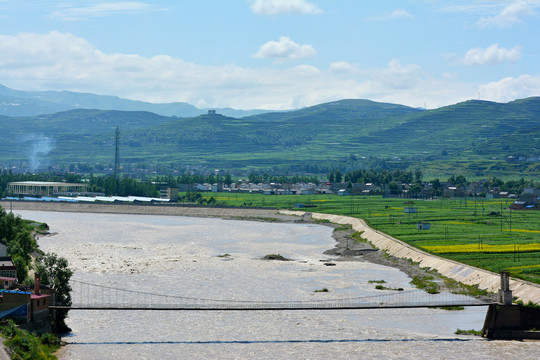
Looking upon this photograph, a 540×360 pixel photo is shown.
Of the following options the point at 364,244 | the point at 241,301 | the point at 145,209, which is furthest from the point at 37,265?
the point at 145,209

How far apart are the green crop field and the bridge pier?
35.3 ft

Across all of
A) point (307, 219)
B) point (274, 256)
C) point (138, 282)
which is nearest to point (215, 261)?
point (274, 256)

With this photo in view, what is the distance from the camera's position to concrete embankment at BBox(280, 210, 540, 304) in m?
60.6

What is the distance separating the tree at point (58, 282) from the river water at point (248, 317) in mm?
1518

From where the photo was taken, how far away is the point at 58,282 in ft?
168

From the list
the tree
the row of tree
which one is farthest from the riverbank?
the row of tree

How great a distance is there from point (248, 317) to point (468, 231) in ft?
191

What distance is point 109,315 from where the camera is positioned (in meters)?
56.6

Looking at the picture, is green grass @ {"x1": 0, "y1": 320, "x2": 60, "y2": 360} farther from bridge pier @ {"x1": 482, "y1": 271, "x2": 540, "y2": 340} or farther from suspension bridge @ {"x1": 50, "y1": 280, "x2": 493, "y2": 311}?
bridge pier @ {"x1": 482, "y1": 271, "x2": 540, "y2": 340}

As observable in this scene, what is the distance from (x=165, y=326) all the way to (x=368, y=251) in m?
47.8

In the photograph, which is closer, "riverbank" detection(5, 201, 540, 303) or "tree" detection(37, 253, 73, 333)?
"tree" detection(37, 253, 73, 333)

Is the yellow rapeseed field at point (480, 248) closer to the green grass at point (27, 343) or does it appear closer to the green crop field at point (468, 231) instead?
the green crop field at point (468, 231)

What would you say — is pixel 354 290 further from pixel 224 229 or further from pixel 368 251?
pixel 224 229

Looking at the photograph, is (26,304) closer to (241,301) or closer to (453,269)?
(241,301)
